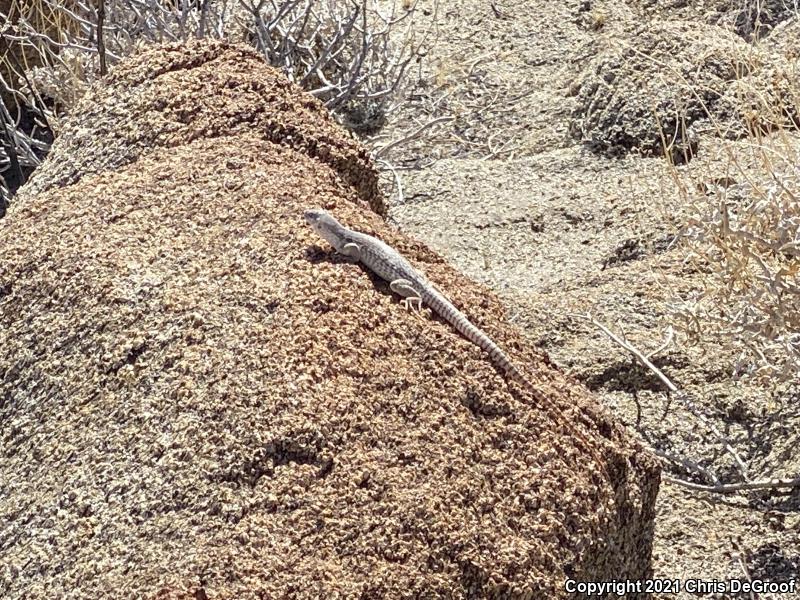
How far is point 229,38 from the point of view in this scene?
6.53 meters

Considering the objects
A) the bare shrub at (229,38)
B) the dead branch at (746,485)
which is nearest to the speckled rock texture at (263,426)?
the dead branch at (746,485)

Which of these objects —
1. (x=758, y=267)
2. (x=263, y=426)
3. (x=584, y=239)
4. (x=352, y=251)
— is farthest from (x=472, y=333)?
(x=584, y=239)

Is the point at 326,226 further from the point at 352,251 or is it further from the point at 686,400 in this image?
the point at 686,400

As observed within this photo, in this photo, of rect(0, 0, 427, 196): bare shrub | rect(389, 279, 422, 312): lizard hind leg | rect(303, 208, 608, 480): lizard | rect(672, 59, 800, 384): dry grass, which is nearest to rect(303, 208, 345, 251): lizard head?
rect(303, 208, 608, 480): lizard

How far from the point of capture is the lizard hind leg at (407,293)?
2963 mm

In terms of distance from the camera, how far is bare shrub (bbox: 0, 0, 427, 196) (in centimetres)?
617

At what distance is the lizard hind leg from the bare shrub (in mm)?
3163

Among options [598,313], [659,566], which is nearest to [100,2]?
[598,313]

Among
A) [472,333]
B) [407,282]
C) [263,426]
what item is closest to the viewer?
[263,426]

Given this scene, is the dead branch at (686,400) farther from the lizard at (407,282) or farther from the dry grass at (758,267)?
the lizard at (407,282)

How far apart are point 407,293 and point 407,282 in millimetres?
38

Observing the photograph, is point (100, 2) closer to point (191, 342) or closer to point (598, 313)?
point (598, 313)

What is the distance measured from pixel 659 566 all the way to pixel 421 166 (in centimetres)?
335

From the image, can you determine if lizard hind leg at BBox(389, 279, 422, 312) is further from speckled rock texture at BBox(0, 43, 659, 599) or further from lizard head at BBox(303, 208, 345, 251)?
lizard head at BBox(303, 208, 345, 251)
